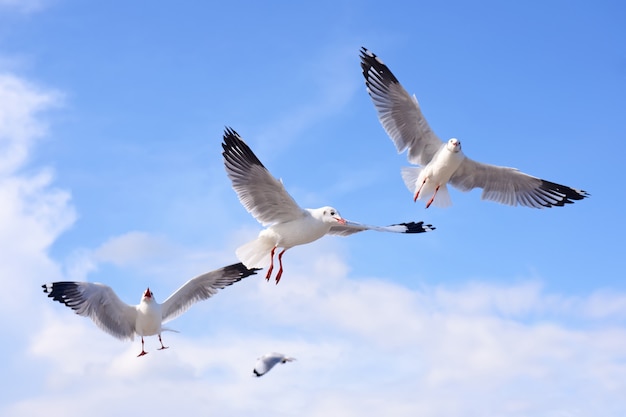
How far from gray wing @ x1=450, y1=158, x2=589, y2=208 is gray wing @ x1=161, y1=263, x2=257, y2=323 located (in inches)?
116

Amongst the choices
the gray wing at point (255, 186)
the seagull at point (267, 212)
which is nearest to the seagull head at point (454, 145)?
the seagull at point (267, 212)

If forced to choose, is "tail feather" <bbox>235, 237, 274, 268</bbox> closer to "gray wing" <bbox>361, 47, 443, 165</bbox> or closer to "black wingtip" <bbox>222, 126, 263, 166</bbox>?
"black wingtip" <bbox>222, 126, 263, 166</bbox>

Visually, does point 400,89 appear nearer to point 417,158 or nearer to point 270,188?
point 417,158

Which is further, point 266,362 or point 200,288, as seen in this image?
point 200,288

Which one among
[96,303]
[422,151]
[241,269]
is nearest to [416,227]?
[422,151]

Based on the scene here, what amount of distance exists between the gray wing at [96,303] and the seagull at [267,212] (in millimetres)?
2829

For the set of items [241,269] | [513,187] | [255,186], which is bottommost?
[255,186]

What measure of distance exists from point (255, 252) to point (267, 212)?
0.48 metres

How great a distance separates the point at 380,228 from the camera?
30.9ft

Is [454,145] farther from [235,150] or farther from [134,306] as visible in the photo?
[134,306]

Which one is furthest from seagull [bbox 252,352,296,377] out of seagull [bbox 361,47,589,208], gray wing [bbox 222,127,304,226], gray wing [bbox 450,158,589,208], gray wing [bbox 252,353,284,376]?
gray wing [bbox 450,158,589,208]

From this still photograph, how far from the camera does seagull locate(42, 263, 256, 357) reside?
10594mm

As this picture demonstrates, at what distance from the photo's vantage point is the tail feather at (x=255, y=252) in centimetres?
858

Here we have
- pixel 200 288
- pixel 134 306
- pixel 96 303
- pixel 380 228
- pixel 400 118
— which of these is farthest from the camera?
pixel 200 288
